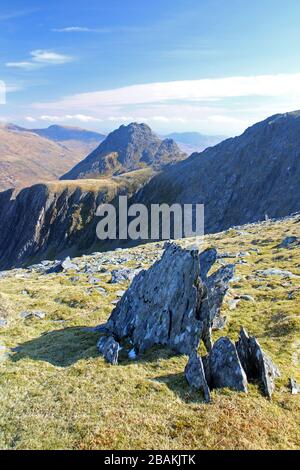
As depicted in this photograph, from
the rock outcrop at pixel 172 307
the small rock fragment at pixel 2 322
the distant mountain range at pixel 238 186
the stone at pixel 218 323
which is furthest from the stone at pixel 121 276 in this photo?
the distant mountain range at pixel 238 186

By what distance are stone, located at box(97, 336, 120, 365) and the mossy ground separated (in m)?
0.47

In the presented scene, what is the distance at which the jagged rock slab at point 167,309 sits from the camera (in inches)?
933

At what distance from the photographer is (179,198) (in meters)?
179

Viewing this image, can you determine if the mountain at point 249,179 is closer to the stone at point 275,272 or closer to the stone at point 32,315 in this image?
the stone at point 275,272

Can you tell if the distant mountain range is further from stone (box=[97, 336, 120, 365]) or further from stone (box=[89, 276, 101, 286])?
stone (box=[97, 336, 120, 365])

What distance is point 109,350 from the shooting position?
22781 mm

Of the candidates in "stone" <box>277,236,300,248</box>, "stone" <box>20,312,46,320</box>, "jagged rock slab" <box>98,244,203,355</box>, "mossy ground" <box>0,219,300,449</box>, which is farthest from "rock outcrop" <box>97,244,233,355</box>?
"stone" <box>277,236,300,248</box>

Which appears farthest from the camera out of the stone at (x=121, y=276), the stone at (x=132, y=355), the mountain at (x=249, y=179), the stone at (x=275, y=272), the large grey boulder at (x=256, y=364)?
the mountain at (x=249, y=179)

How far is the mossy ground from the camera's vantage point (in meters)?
15.0

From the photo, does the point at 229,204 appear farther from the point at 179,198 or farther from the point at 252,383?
the point at 252,383

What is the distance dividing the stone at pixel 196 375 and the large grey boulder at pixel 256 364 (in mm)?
2536

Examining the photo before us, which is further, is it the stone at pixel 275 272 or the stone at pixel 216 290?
the stone at pixel 275 272

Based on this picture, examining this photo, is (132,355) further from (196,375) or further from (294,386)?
(294,386)
